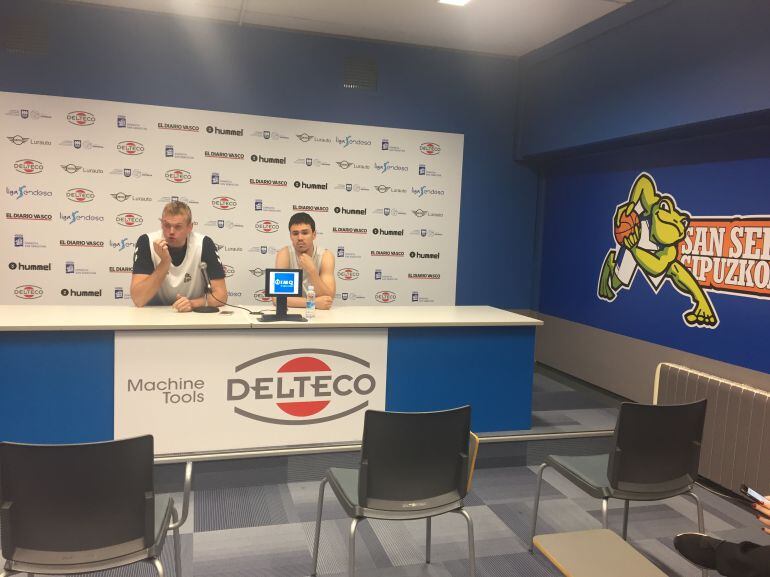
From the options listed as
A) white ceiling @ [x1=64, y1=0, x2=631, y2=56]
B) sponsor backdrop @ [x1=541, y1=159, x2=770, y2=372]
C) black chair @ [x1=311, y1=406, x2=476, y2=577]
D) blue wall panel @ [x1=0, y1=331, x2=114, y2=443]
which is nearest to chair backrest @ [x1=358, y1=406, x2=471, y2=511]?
black chair @ [x1=311, y1=406, x2=476, y2=577]

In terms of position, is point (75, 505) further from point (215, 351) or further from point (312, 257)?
point (312, 257)

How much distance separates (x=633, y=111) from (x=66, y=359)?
381cm

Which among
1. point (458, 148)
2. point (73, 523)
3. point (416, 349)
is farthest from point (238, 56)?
point (73, 523)

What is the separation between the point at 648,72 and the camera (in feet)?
13.5

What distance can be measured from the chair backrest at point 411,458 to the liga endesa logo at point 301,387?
119 cm

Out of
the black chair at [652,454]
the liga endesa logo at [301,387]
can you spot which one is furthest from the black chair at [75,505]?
the black chair at [652,454]

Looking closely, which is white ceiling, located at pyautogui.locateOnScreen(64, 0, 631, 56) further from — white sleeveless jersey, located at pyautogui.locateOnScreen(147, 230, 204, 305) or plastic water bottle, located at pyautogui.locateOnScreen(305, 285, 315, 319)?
plastic water bottle, located at pyautogui.locateOnScreen(305, 285, 315, 319)

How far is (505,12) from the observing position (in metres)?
4.55

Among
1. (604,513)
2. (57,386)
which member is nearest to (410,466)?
(604,513)

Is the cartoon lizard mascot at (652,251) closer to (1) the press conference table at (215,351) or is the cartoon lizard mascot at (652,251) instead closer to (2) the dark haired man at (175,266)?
(1) the press conference table at (215,351)

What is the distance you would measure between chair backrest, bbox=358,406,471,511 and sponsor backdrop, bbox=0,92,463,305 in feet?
11.0

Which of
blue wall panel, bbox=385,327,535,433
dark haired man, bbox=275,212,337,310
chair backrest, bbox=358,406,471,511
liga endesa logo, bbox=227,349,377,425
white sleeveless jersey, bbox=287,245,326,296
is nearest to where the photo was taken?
chair backrest, bbox=358,406,471,511

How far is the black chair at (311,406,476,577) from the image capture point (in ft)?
7.06

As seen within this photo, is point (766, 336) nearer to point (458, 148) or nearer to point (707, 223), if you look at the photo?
point (707, 223)
